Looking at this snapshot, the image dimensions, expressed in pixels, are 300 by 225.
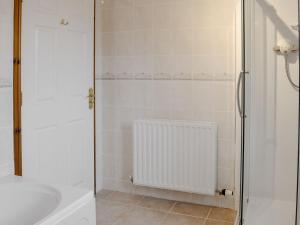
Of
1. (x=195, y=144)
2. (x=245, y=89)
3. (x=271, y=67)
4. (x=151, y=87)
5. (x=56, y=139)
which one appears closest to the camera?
(x=245, y=89)

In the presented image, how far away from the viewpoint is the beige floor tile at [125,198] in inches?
124

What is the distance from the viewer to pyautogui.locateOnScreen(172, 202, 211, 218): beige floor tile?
2.87 m

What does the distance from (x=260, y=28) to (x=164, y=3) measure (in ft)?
3.35

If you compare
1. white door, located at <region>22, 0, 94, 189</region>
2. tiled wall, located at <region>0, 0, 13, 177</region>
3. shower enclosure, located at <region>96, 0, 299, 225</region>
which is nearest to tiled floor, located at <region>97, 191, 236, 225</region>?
shower enclosure, located at <region>96, 0, 299, 225</region>


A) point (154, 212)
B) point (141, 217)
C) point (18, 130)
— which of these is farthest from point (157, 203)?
point (18, 130)

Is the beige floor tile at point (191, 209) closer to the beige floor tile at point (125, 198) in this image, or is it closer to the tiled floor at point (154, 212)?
the tiled floor at point (154, 212)

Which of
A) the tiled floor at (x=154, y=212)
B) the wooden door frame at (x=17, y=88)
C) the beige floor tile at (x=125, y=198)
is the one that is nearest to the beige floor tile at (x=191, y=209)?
the tiled floor at (x=154, y=212)

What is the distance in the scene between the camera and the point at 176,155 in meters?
3.00

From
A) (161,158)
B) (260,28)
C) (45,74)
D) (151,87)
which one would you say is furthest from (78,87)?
(260,28)

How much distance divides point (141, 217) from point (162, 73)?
1292mm

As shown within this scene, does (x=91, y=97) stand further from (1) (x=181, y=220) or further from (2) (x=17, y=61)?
(1) (x=181, y=220)

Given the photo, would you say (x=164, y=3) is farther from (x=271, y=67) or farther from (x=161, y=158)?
(x=161, y=158)

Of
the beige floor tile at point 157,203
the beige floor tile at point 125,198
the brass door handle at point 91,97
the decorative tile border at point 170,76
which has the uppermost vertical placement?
the decorative tile border at point 170,76

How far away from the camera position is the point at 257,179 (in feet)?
8.02
